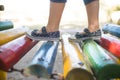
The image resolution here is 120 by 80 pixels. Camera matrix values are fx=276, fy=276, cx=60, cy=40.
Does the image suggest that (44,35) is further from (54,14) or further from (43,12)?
(43,12)

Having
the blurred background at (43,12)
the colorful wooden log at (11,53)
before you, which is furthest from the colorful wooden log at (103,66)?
the blurred background at (43,12)

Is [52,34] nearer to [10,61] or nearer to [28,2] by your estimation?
[10,61]

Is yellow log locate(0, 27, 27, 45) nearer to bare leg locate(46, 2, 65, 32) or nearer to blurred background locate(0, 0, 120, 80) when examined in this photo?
bare leg locate(46, 2, 65, 32)

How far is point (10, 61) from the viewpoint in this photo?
184 cm

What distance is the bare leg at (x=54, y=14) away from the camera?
2.48 m

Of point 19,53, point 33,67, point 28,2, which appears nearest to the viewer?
point 33,67

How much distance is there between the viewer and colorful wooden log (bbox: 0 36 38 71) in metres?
1.79

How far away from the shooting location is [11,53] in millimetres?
1946

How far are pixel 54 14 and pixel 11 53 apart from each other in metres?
0.71

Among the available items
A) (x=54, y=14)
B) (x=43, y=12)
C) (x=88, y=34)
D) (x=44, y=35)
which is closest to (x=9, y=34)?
(x=44, y=35)

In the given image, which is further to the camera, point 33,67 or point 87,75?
point 33,67

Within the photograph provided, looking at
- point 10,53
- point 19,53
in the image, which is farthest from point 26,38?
point 10,53

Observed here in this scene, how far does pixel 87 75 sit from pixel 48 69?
260mm

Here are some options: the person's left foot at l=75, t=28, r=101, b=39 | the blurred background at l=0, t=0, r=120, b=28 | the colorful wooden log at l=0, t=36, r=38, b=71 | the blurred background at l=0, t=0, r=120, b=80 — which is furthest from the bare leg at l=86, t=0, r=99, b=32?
the blurred background at l=0, t=0, r=120, b=28
